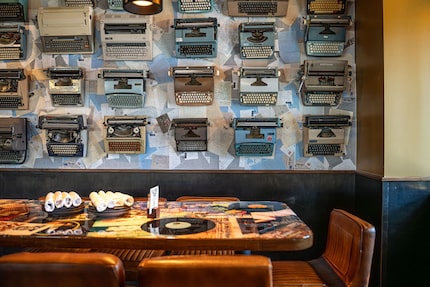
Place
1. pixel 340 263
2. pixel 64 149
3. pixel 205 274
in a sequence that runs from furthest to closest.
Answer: pixel 64 149, pixel 340 263, pixel 205 274

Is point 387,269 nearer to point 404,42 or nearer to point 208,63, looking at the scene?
point 404,42

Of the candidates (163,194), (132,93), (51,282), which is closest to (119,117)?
(132,93)

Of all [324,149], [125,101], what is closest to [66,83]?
[125,101]

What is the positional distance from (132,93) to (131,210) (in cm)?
165

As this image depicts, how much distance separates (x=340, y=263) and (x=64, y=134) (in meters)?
2.94

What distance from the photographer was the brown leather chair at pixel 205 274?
1.34 metres

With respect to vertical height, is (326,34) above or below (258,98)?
above

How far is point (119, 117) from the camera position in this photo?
12.3 ft

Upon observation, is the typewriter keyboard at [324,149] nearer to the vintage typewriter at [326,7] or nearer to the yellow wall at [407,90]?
the yellow wall at [407,90]

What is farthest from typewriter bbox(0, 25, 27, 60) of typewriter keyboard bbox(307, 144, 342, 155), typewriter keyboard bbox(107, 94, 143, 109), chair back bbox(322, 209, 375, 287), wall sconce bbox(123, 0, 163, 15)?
chair back bbox(322, 209, 375, 287)

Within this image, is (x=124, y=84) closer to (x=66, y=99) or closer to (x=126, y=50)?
(x=126, y=50)

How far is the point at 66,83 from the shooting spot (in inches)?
148

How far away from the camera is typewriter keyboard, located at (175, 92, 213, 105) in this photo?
370 cm

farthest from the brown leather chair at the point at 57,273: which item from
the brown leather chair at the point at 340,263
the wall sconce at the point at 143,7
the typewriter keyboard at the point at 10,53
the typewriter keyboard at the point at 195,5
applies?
the typewriter keyboard at the point at 10,53
